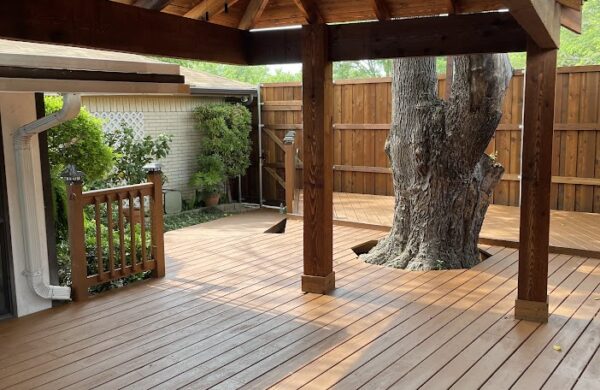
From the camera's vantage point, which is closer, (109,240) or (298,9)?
(298,9)

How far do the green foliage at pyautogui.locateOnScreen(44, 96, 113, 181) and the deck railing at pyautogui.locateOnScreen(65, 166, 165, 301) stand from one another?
439mm

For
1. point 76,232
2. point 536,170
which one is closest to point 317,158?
point 536,170

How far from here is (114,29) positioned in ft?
13.8

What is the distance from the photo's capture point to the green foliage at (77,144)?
19.1 ft

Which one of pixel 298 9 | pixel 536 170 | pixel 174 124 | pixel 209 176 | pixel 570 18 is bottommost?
pixel 209 176

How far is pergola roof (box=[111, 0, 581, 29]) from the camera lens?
4828mm

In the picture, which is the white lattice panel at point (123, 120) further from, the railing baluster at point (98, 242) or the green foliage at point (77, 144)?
the railing baluster at point (98, 242)

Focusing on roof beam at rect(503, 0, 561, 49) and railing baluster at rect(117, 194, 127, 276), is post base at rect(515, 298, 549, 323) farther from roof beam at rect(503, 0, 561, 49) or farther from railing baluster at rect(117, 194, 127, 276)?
railing baluster at rect(117, 194, 127, 276)

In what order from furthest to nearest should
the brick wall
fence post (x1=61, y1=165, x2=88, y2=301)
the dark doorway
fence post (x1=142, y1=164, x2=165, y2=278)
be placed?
the brick wall
fence post (x1=142, y1=164, x2=165, y2=278)
fence post (x1=61, y1=165, x2=88, y2=301)
the dark doorway

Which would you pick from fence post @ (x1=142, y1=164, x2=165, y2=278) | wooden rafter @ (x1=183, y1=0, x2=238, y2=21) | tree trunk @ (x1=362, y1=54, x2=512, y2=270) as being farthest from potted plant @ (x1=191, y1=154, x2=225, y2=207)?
wooden rafter @ (x1=183, y1=0, x2=238, y2=21)

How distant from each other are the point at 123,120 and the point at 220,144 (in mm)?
1637

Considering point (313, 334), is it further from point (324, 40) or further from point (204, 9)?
point (204, 9)

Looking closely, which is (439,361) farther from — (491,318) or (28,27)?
(28,27)

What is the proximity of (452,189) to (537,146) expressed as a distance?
1.89 m
